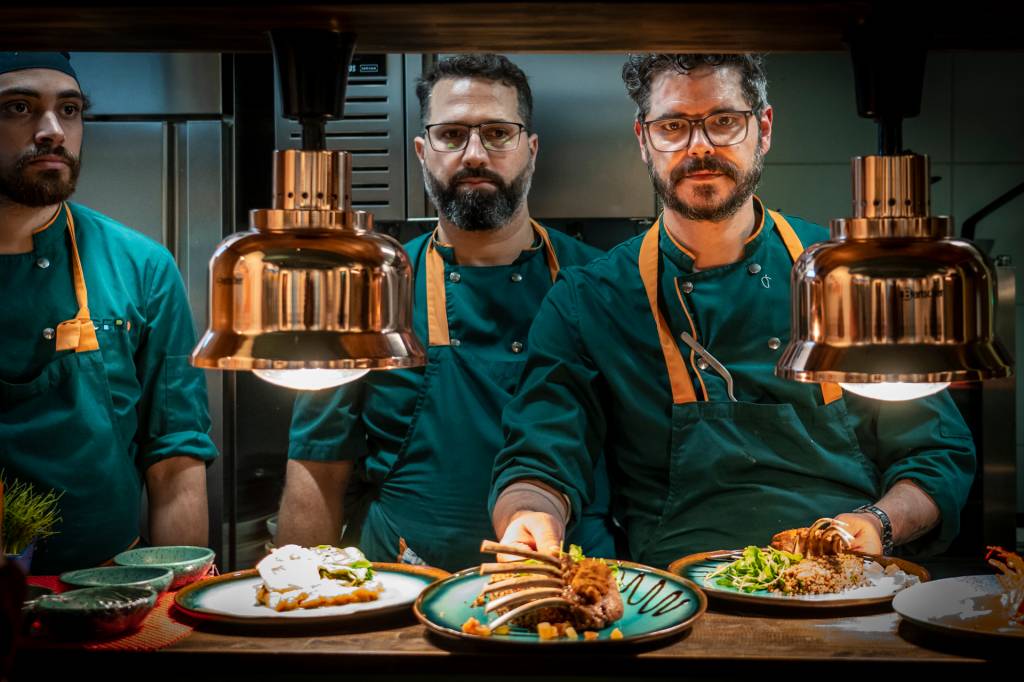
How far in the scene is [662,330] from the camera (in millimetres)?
2553

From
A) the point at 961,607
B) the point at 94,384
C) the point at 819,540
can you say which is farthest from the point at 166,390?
the point at 961,607

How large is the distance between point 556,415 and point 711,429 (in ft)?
1.16

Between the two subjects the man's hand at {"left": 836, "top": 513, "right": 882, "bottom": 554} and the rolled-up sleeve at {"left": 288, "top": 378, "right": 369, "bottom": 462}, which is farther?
the rolled-up sleeve at {"left": 288, "top": 378, "right": 369, "bottom": 462}

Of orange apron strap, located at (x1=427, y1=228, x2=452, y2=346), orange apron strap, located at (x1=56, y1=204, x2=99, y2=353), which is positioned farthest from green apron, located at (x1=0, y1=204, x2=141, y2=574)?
orange apron strap, located at (x1=427, y1=228, x2=452, y2=346)

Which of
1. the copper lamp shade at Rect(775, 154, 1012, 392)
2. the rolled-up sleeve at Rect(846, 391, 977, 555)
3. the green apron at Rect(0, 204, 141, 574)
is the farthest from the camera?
the green apron at Rect(0, 204, 141, 574)

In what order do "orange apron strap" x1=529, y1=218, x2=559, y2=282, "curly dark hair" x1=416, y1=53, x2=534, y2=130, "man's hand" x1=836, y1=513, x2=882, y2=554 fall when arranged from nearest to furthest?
"man's hand" x1=836, y1=513, x2=882, y2=554, "curly dark hair" x1=416, y1=53, x2=534, y2=130, "orange apron strap" x1=529, y1=218, x2=559, y2=282

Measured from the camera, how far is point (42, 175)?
113 inches

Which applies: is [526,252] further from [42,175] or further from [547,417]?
[42,175]

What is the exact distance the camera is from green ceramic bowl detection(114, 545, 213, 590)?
1958mm

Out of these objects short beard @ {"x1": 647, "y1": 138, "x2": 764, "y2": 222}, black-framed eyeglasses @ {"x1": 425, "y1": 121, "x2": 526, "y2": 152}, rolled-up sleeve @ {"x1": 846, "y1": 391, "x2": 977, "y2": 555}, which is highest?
black-framed eyeglasses @ {"x1": 425, "y1": 121, "x2": 526, "y2": 152}

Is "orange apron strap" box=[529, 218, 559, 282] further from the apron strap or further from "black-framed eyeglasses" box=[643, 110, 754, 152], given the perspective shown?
"black-framed eyeglasses" box=[643, 110, 754, 152]

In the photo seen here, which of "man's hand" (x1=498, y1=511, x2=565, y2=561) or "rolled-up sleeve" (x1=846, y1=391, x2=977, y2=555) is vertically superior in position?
"rolled-up sleeve" (x1=846, y1=391, x2=977, y2=555)

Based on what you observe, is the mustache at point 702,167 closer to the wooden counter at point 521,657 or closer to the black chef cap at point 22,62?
the wooden counter at point 521,657

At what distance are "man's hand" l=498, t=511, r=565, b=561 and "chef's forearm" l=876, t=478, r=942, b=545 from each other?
69 centimetres
